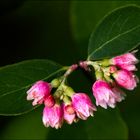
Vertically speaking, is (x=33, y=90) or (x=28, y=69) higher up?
(x=28, y=69)

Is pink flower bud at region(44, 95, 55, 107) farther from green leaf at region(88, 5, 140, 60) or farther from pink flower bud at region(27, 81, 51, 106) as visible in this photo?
green leaf at region(88, 5, 140, 60)

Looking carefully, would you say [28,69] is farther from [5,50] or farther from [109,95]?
[5,50]

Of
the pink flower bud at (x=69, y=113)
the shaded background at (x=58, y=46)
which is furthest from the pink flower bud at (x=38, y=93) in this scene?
the shaded background at (x=58, y=46)

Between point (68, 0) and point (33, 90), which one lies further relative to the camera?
point (68, 0)

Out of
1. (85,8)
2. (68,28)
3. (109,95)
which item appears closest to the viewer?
(109,95)

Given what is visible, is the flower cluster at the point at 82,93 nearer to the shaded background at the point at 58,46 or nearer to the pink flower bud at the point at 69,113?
the pink flower bud at the point at 69,113

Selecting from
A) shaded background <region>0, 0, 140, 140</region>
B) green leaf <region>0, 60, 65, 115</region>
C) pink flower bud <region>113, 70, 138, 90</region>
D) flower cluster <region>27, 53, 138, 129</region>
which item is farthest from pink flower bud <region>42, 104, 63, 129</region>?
shaded background <region>0, 0, 140, 140</region>

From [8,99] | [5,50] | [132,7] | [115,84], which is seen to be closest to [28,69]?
[8,99]

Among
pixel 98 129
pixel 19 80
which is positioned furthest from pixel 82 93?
pixel 98 129
